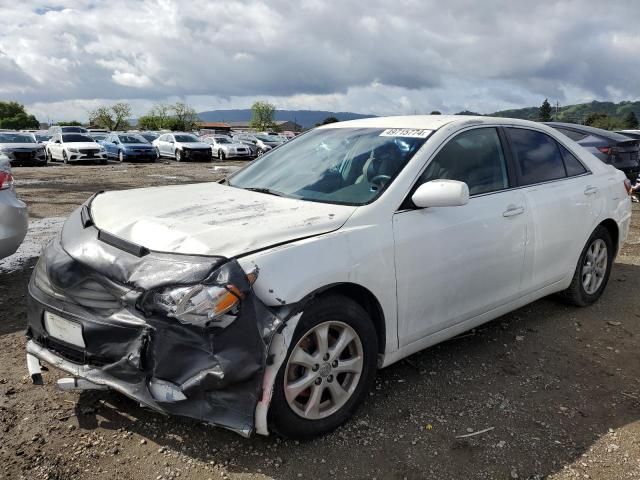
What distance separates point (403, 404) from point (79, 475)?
173 centimetres

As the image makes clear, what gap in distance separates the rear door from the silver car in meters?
4.14

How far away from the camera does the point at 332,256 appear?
258 centimetres

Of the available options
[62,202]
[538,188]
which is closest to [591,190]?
[538,188]

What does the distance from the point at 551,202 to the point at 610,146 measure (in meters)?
7.27

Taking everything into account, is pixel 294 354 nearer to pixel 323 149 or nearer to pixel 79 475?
pixel 79 475

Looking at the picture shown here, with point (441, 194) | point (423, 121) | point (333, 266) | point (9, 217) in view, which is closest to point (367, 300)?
point (333, 266)

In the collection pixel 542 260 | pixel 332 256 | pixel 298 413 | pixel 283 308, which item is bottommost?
pixel 298 413

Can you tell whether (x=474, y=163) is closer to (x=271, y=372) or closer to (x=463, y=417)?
(x=463, y=417)

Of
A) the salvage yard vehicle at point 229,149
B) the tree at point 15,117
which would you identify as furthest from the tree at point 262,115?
the salvage yard vehicle at point 229,149

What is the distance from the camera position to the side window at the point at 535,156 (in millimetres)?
3920

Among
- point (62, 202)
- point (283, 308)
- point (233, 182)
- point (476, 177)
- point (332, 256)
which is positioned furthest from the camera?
point (62, 202)

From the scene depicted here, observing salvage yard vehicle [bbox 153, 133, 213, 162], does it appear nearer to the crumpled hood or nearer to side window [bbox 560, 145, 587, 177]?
side window [bbox 560, 145, 587, 177]

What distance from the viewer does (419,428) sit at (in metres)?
2.86

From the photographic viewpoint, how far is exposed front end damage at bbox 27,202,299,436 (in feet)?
7.43
